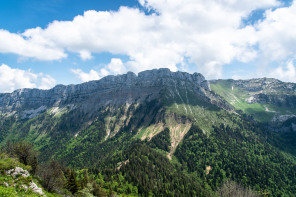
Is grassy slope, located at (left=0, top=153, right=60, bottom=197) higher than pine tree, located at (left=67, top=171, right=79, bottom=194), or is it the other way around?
grassy slope, located at (left=0, top=153, right=60, bottom=197)

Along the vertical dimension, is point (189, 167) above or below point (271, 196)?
above

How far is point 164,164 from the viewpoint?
168625 millimetres

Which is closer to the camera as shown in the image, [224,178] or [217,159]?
[224,178]

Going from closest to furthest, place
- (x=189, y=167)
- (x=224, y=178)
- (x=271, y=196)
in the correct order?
(x=271, y=196) → (x=224, y=178) → (x=189, y=167)

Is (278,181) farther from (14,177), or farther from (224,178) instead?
(14,177)

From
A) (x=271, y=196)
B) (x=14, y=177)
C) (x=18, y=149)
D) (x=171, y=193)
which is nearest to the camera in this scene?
(x=14, y=177)

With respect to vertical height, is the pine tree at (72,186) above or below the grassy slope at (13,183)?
below

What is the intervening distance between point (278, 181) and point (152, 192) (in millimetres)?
143485

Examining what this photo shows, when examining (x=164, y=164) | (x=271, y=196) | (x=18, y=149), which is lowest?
(x=271, y=196)

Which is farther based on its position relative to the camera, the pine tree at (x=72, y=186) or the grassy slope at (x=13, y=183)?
the pine tree at (x=72, y=186)

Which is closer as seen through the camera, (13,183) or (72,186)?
(13,183)

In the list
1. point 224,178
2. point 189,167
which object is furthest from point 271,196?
point 189,167

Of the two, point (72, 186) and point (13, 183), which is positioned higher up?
point (13, 183)

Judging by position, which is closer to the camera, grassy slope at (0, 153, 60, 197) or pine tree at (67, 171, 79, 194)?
grassy slope at (0, 153, 60, 197)
